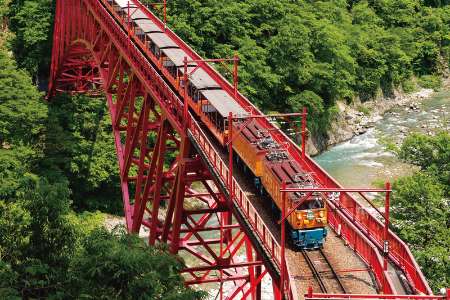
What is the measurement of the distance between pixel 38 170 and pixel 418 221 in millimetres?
22998

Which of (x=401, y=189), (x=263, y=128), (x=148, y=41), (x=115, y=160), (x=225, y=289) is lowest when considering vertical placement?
(x=225, y=289)

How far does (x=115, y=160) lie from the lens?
41688 mm

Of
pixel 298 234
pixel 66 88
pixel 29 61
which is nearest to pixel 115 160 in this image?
pixel 66 88

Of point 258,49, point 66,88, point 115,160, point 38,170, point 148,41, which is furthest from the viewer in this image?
point 258,49

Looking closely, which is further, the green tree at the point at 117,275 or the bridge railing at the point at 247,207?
the bridge railing at the point at 247,207

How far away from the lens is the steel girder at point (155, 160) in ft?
75.4

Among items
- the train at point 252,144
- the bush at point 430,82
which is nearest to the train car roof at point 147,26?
the train at point 252,144

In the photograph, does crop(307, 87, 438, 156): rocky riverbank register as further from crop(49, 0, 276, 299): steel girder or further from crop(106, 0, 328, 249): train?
crop(106, 0, 328, 249): train

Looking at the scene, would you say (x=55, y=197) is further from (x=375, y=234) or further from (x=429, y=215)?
(x=429, y=215)

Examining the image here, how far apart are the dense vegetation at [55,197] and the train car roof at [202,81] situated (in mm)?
6813

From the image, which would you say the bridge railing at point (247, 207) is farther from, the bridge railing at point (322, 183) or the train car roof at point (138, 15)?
the train car roof at point (138, 15)

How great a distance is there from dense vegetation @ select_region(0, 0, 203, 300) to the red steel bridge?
2697mm

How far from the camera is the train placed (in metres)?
18.2

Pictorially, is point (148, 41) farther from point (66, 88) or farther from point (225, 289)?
point (66, 88)
